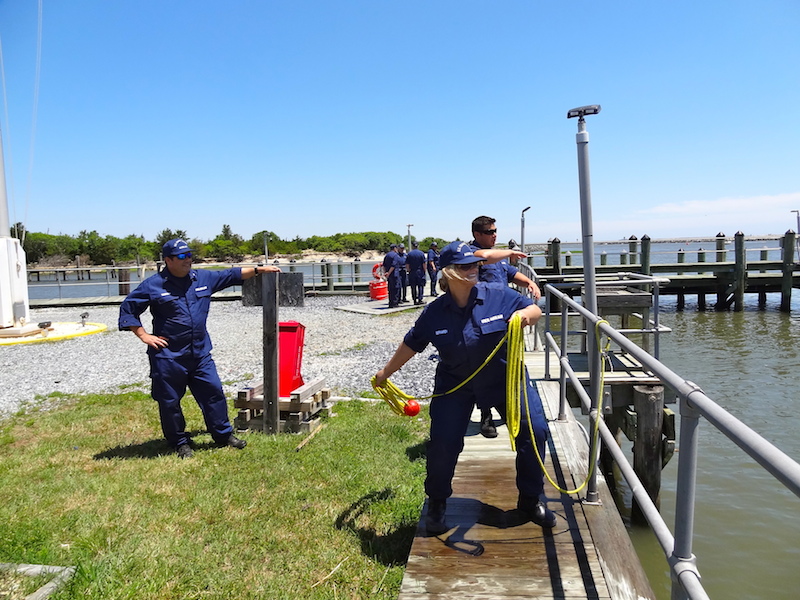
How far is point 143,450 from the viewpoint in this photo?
19.3 ft

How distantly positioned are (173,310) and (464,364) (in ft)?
10.3

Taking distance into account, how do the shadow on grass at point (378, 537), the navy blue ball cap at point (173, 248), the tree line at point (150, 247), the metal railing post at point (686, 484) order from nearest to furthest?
the metal railing post at point (686, 484), the shadow on grass at point (378, 537), the navy blue ball cap at point (173, 248), the tree line at point (150, 247)

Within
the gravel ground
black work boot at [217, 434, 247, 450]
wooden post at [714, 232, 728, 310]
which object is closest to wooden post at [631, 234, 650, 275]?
wooden post at [714, 232, 728, 310]

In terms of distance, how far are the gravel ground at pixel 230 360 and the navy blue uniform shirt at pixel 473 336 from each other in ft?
16.6

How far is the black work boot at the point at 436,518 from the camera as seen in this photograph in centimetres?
350

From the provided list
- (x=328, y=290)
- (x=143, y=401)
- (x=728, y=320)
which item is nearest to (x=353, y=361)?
(x=143, y=401)

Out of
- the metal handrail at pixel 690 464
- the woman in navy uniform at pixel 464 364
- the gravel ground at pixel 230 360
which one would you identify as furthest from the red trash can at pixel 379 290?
the metal handrail at pixel 690 464

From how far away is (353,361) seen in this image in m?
10.9

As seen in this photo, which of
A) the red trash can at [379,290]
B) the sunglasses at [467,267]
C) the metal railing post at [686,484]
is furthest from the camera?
the red trash can at [379,290]

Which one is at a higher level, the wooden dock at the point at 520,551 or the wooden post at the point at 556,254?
the wooden post at the point at 556,254

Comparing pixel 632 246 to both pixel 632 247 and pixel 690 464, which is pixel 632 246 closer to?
pixel 632 247

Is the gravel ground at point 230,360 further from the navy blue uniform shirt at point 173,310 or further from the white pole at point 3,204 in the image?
the navy blue uniform shirt at point 173,310

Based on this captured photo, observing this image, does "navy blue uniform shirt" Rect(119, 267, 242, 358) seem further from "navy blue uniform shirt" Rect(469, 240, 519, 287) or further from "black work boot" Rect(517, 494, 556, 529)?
"black work boot" Rect(517, 494, 556, 529)

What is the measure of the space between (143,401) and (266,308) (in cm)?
310
